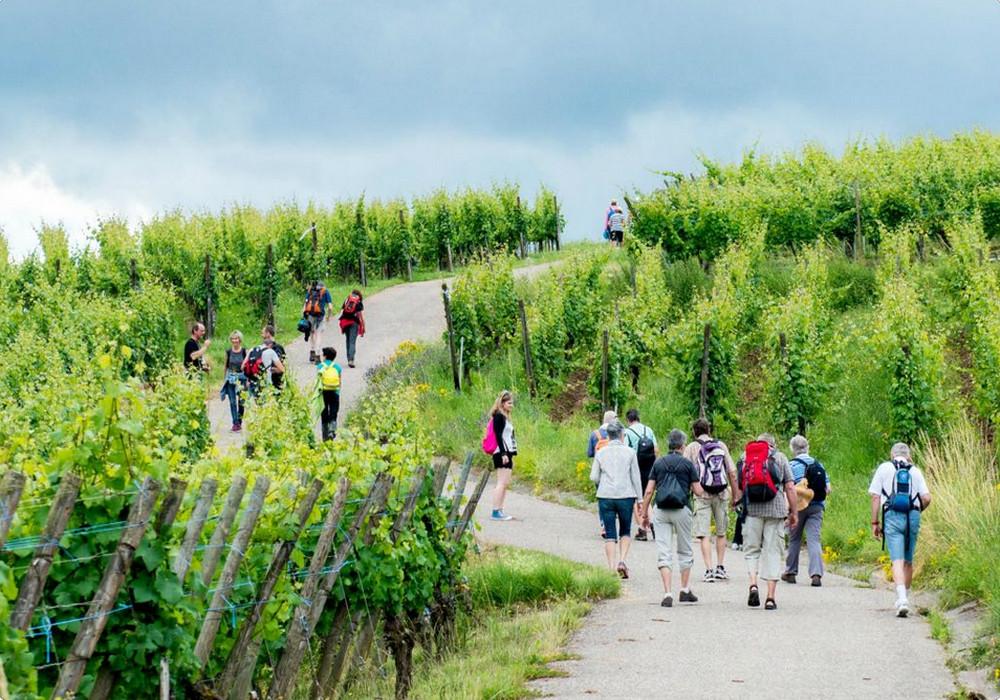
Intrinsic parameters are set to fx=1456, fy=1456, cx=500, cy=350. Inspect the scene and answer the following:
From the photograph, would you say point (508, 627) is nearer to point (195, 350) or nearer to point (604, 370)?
point (195, 350)

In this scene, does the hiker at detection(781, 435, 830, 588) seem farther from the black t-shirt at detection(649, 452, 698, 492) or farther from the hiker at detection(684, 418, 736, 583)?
the black t-shirt at detection(649, 452, 698, 492)

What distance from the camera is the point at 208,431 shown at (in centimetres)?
2408

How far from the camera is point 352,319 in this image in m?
30.8

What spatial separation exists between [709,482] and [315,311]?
16803 mm

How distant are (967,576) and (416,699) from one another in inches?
264

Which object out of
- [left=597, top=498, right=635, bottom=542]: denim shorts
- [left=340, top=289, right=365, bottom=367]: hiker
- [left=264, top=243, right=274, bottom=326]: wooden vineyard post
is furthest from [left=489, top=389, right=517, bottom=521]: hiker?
[left=264, top=243, right=274, bottom=326]: wooden vineyard post

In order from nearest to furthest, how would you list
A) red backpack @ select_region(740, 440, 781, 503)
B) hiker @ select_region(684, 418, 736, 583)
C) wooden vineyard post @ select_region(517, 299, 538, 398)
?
red backpack @ select_region(740, 440, 781, 503)
hiker @ select_region(684, 418, 736, 583)
wooden vineyard post @ select_region(517, 299, 538, 398)

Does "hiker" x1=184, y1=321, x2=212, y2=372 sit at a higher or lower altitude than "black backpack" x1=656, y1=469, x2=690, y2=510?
higher

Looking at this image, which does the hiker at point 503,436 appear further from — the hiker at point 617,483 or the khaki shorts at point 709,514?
the khaki shorts at point 709,514

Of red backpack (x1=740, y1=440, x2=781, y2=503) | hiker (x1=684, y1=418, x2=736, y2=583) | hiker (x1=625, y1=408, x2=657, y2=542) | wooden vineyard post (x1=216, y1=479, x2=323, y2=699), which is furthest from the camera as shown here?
hiker (x1=625, y1=408, x2=657, y2=542)

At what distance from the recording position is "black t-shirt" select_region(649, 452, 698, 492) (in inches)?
574

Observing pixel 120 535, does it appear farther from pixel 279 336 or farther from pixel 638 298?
pixel 279 336

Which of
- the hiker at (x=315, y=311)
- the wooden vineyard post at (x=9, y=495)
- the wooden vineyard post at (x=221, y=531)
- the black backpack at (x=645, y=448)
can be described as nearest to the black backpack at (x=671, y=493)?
the black backpack at (x=645, y=448)

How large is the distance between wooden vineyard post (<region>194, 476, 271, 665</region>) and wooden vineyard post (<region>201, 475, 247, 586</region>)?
0.15 metres
